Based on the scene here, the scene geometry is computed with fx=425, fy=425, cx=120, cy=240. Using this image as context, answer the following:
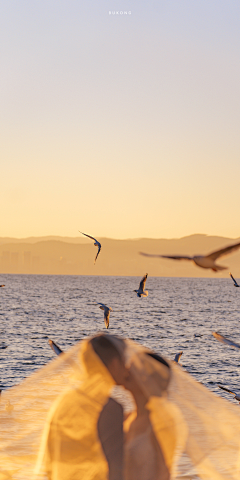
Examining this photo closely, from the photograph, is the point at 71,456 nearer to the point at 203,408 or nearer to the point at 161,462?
the point at 161,462

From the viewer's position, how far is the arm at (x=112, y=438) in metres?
2.62

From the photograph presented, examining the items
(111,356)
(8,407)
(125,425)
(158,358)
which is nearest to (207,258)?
(158,358)

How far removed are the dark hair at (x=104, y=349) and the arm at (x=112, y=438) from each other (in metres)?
0.34

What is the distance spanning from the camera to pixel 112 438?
2.63 meters

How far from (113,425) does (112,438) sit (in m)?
0.08

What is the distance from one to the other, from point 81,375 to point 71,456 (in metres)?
0.48

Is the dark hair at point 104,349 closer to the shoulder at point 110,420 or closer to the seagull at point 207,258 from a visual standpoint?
the shoulder at point 110,420

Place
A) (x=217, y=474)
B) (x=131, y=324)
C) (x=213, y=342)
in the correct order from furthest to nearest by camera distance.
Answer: (x=131, y=324) < (x=213, y=342) < (x=217, y=474)

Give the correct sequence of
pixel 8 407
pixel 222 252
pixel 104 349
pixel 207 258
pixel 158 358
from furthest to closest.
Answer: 1. pixel 207 258
2. pixel 222 252
3. pixel 8 407
4. pixel 158 358
5. pixel 104 349

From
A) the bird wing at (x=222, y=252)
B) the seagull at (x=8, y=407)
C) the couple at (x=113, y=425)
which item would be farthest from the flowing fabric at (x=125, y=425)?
the bird wing at (x=222, y=252)

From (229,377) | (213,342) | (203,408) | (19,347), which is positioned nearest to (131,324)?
(213,342)

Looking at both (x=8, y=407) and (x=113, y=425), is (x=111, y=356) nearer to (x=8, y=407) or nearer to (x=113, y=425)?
(x=113, y=425)

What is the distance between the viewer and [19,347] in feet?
101

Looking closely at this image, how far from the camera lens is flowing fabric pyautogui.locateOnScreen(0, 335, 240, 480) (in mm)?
2586
